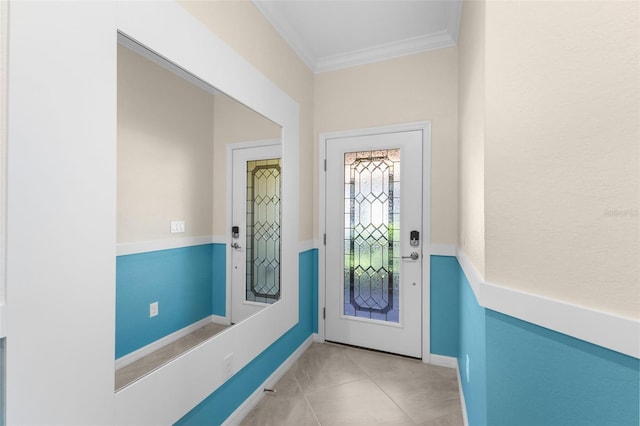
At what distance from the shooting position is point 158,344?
127 centimetres

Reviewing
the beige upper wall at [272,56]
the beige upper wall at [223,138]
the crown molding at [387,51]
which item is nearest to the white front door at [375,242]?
the beige upper wall at [272,56]

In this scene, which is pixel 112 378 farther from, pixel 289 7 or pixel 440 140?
pixel 440 140

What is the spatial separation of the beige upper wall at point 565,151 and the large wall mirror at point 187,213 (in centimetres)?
132

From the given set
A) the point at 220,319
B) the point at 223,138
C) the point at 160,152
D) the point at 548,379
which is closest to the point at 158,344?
the point at 220,319

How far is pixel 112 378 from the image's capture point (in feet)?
3.43

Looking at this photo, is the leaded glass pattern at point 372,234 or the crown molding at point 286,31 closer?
the crown molding at point 286,31

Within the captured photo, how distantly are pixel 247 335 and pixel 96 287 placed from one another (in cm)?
99

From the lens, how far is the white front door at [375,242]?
2477mm

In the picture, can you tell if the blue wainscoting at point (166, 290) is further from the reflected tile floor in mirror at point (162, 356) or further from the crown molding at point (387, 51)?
the crown molding at point (387, 51)

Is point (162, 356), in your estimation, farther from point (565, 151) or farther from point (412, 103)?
point (412, 103)

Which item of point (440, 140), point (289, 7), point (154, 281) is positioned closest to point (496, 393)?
point (154, 281)

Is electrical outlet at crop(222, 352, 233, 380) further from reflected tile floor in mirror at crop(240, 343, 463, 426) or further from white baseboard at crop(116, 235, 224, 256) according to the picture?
white baseboard at crop(116, 235, 224, 256)

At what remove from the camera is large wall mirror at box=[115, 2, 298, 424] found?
1.14 meters

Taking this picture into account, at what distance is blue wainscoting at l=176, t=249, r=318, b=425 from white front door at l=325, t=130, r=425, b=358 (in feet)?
0.57
